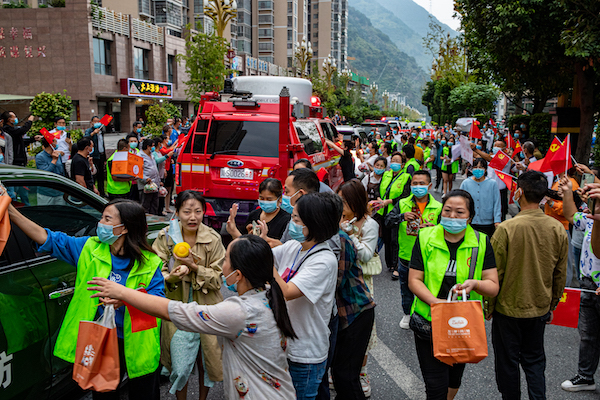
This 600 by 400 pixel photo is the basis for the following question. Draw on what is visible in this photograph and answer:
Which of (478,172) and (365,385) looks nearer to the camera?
(365,385)

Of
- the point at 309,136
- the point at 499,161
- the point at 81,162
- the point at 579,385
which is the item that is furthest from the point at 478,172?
the point at 81,162

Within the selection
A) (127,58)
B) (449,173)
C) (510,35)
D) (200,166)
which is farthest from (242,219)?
(127,58)

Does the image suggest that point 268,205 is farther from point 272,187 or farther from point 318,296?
point 318,296

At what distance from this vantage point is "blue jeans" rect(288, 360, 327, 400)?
2.75m

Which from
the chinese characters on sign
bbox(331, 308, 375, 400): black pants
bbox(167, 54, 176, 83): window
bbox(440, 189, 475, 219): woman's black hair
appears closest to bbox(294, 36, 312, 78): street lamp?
bbox(167, 54, 176, 83): window

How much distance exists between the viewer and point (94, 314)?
2.81 m

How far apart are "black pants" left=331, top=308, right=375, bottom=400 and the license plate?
4711 mm

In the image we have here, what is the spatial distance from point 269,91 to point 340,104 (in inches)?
1880

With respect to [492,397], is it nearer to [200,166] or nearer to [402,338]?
[402,338]

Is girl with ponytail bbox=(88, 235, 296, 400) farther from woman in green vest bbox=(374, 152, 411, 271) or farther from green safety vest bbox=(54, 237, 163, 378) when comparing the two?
woman in green vest bbox=(374, 152, 411, 271)

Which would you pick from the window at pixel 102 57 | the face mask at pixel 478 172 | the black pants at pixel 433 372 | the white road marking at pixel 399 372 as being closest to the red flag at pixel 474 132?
the face mask at pixel 478 172

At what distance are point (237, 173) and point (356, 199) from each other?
4168 mm

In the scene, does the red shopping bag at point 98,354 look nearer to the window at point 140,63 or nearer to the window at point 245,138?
the window at point 245,138

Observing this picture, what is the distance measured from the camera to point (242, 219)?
7789 mm
